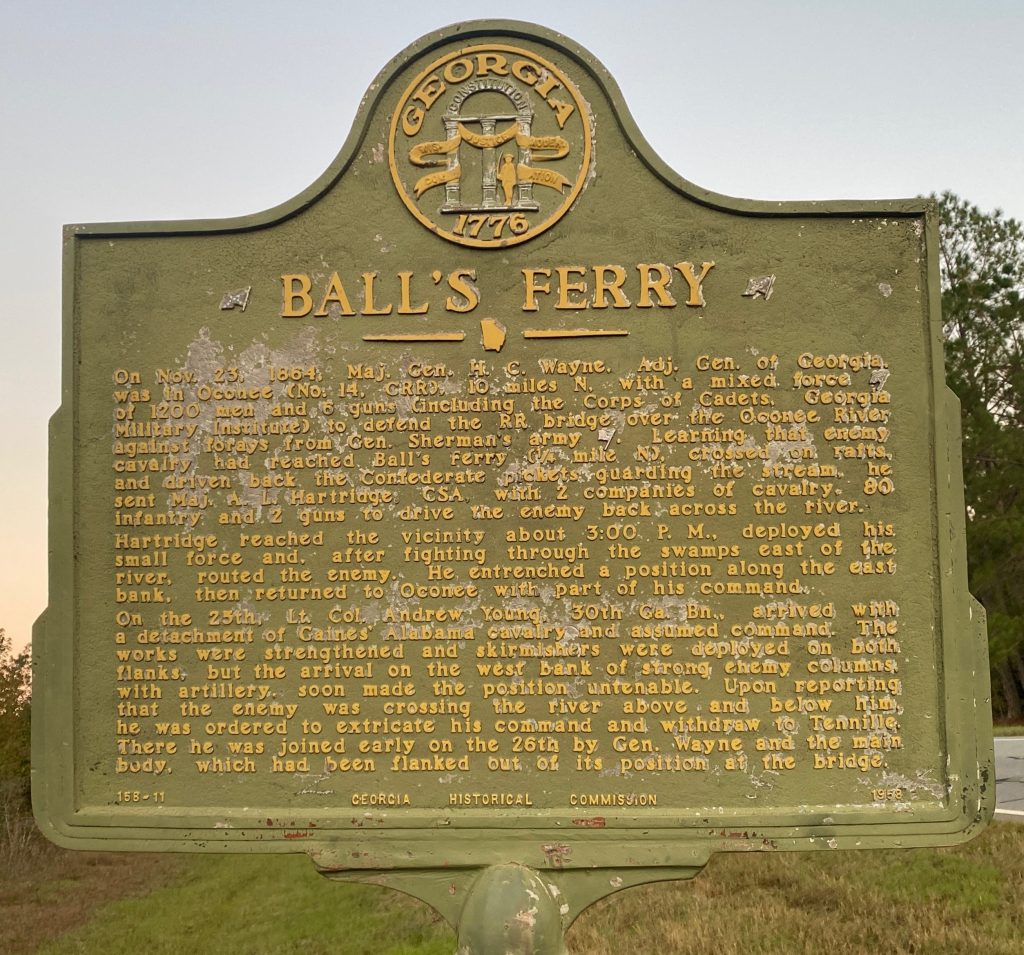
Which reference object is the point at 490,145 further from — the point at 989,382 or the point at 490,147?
the point at 989,382

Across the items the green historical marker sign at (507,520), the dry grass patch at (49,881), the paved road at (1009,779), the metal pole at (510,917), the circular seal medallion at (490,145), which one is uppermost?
the circular seal medallion at (490,145)

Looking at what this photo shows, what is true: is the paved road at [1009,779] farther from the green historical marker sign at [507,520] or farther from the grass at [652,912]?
the green historical marker sign at [507,520]

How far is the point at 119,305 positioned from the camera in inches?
199

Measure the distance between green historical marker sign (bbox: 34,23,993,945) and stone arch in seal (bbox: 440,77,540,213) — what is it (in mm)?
17

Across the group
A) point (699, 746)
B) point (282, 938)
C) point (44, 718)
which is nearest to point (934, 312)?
point (699, 746)

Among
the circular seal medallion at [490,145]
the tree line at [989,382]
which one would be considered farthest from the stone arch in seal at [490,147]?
the tree line at [989,382]

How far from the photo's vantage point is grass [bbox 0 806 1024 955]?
7.18 meters

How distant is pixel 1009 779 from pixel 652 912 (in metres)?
7.46

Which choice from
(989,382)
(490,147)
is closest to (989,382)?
(989,382)

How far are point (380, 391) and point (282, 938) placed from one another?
6.59m

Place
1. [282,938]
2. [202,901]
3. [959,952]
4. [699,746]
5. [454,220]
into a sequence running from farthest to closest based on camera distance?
1. [202,901]
2. [282,938]
3. [959,952]
4. [454,220]
5. [699,746]

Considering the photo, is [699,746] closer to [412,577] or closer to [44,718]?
[412,577]

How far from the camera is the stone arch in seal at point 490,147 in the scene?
5.00 m

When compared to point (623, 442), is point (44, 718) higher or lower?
lower
